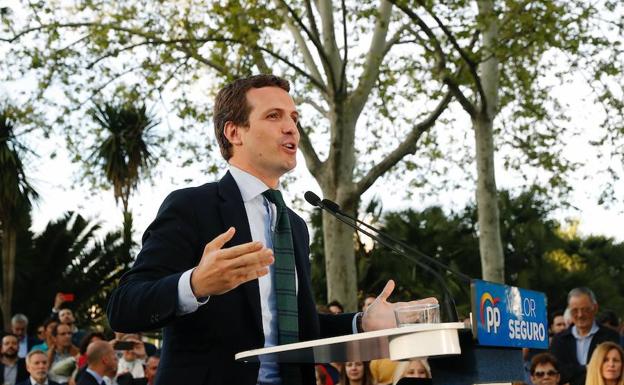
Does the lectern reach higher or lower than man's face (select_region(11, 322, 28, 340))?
lower

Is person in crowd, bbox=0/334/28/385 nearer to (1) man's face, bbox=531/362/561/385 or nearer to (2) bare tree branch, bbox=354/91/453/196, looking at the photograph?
(1) man's face, bbox=531/362/561/385

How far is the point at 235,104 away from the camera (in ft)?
10.8

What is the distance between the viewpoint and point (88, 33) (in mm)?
17109

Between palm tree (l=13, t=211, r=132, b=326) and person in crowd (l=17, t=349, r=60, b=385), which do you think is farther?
palm tree (l=13, t=211, r=132, b=326)

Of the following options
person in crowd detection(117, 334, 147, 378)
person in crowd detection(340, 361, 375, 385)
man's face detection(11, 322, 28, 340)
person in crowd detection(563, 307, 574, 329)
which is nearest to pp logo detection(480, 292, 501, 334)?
person in crowd detection(340, 361, 375, 385)

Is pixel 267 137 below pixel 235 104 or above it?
below

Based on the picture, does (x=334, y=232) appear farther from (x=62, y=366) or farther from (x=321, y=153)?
(x=62, y=366)

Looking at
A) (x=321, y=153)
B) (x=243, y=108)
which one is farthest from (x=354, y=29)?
(x=243, y=108)

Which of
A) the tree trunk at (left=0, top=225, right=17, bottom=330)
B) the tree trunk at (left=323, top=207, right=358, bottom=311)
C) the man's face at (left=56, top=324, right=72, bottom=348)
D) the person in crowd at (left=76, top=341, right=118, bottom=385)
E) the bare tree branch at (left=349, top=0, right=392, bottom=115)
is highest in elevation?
the bare tree branch at (left=349, top=0, right=392, bottom=115)

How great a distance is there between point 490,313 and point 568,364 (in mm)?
8312

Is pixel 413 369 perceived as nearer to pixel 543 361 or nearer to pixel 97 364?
pixel 543 361

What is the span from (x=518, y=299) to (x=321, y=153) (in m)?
16.7

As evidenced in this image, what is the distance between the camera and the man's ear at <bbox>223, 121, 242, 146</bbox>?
326cm

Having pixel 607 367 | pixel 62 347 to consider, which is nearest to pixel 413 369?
pixel 607 367
